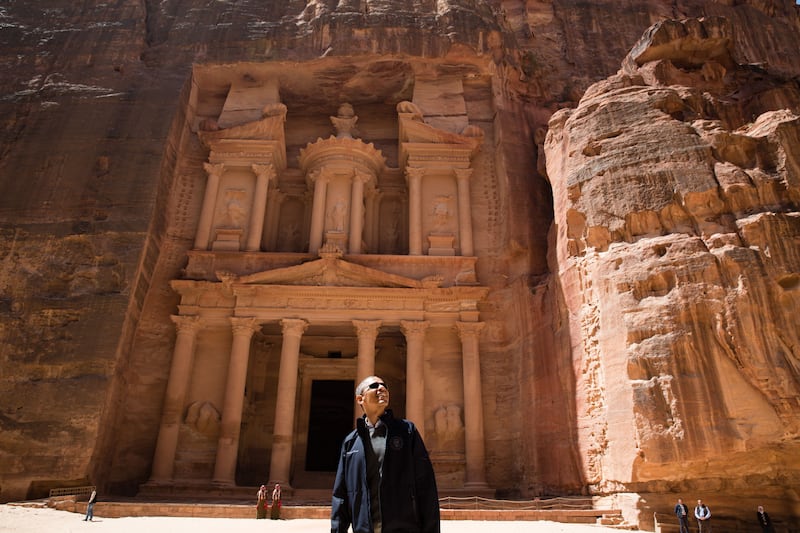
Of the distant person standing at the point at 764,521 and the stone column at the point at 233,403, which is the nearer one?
the distant person standing at the point at 764,521

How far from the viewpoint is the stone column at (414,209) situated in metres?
18.7

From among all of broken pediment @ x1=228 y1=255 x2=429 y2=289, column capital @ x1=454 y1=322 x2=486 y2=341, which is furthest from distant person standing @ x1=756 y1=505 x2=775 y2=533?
broken pediment @ x1=228 y1=255 x2=429 y2=289

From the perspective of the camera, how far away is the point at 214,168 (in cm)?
1958

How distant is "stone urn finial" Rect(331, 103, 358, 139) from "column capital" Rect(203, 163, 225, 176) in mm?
4101

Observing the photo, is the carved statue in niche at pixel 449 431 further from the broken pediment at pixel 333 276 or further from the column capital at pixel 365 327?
the broken pediment at pixel 333 276

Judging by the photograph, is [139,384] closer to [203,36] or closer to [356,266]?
[356,266]

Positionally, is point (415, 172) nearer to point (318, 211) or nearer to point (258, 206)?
point (318, 211)

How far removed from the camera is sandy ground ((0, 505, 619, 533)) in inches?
367

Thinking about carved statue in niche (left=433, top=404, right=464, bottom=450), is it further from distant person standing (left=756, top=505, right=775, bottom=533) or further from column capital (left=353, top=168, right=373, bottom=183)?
column capital (left=353, top=168, right=373, bottom=183)

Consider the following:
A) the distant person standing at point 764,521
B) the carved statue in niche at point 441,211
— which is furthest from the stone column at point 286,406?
the distant person standing at point 764,521

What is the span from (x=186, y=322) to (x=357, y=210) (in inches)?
248

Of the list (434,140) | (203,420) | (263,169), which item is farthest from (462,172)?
A: (203,420)

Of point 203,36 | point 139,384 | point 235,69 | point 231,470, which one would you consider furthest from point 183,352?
point 203,36

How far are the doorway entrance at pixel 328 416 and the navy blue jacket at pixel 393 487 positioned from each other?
16035mm
